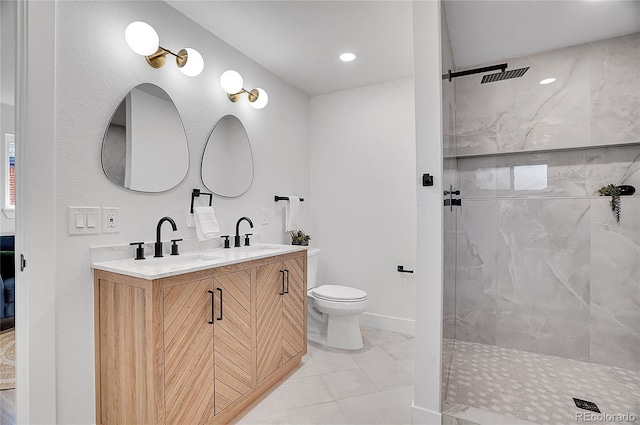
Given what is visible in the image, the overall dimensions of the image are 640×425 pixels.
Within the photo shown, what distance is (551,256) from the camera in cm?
247

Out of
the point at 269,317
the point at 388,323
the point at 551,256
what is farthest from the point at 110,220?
the point at 551,256

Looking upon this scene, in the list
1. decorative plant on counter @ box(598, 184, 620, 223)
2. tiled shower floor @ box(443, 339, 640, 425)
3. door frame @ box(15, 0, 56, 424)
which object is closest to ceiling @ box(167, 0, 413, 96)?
door frame @ box(15, 0, 56, 424)

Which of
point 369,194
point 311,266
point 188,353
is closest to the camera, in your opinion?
point 188,353

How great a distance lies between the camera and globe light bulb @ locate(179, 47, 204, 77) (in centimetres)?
197

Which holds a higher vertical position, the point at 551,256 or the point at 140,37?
the point at 140,37

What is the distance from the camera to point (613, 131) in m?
2.23

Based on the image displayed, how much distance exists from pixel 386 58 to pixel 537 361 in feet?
8.69

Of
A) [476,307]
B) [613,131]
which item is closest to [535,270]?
[476,307]

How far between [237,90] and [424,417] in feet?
7.97

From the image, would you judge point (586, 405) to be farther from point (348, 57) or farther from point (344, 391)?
point (348, 57)

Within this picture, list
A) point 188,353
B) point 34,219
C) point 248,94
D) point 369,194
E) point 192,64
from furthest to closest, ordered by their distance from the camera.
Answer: point 369,194
point 248,94
point 192,64
point 188,353
point 34,219

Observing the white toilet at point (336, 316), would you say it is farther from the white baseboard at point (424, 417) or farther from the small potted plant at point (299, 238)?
the white baseboard at point (424, 417)

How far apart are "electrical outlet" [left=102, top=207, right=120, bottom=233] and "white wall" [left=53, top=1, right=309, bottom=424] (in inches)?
1.1

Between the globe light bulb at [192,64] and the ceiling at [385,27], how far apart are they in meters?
0.28
